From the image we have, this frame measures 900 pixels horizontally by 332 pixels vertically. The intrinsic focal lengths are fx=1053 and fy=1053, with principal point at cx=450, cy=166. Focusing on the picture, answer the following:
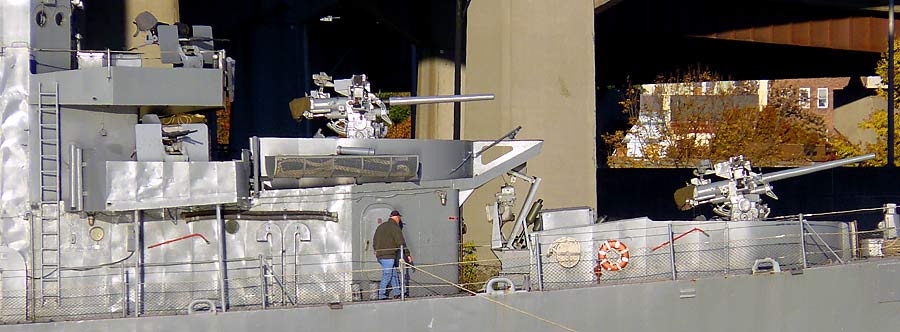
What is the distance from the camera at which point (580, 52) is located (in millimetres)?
20344

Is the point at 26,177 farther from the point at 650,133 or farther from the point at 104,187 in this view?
the point at 650,133

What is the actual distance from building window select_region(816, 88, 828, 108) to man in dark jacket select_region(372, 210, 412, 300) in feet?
177

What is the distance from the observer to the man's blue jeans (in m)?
11.5

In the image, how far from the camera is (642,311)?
486 inches

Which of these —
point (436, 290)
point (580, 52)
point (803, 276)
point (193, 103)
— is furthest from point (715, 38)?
point (193, 103)

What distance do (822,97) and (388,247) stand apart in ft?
184

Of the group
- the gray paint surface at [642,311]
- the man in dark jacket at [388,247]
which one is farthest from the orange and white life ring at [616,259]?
the man in dark jacket at [388,247]

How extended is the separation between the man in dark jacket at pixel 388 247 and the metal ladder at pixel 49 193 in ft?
10.9

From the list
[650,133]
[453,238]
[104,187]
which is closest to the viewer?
[104,187]

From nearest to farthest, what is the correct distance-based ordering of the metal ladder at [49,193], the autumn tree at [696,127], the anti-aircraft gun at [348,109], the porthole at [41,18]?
the metal ladder at [49,193], the porthole at [41,18], the anti-aircraft gun at [348,109], the autumn tree at [696,127]

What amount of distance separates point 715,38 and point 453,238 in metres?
21.3

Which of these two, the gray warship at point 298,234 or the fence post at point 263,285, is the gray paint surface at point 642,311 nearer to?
the gray warship at point 298,234

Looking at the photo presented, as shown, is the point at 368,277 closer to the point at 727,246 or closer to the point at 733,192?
the point at 727,246

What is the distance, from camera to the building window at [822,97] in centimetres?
6200
